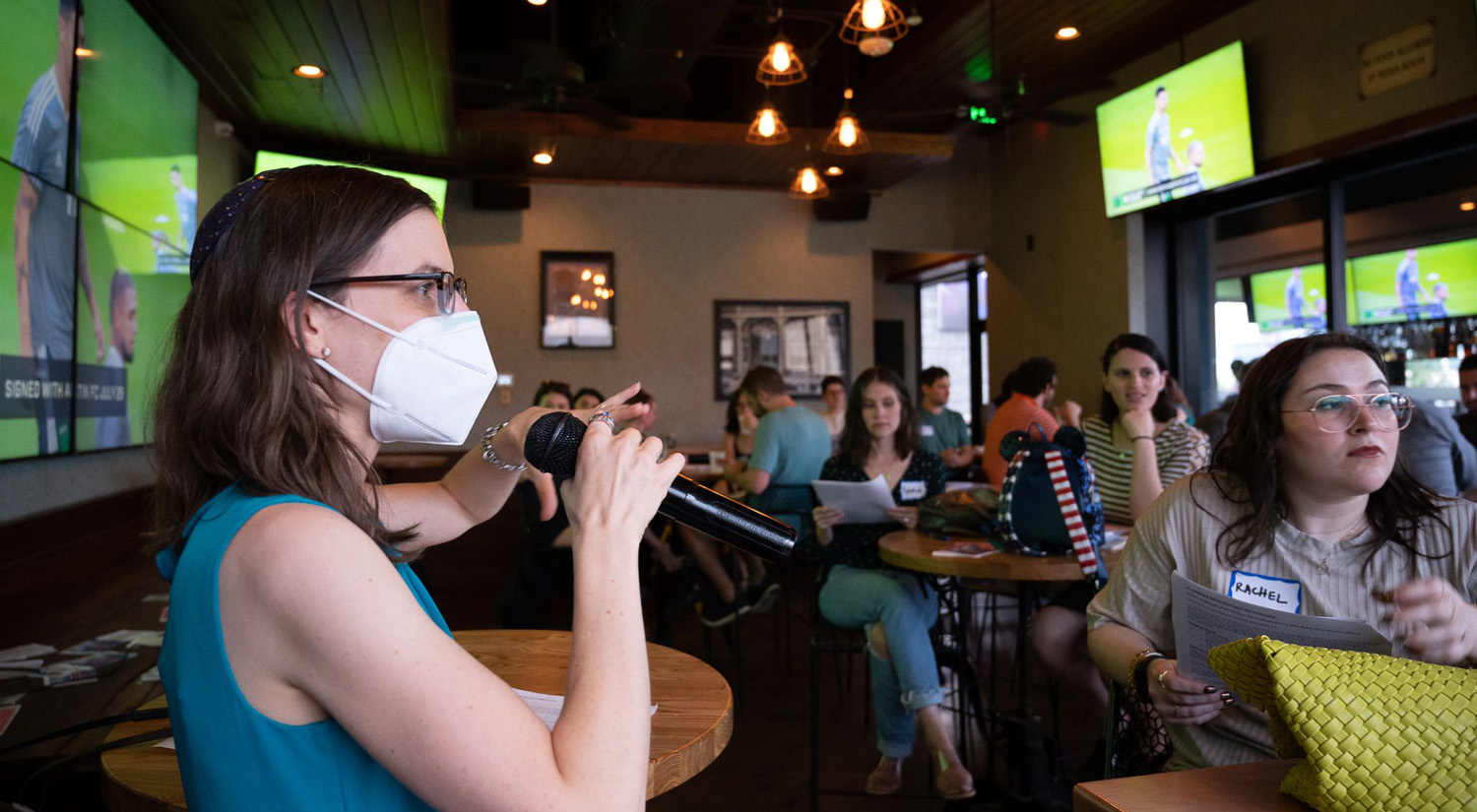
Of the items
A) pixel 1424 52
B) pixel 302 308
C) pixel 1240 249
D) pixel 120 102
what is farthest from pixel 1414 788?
pixel 1240 249

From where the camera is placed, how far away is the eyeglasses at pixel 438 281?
960 mm

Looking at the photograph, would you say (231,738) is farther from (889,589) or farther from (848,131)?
(848,131)

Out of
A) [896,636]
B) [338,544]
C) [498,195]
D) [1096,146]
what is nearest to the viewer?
[338,544]

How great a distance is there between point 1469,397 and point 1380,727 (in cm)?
465

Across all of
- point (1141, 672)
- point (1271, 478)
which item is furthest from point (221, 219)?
point (1271, 478)

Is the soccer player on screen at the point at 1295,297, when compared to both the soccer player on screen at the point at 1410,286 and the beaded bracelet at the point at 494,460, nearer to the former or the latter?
the soccer player on screen at the point at 1410,286

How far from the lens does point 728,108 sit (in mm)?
8445

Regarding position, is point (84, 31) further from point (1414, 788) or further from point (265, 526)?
point (1414, 788)

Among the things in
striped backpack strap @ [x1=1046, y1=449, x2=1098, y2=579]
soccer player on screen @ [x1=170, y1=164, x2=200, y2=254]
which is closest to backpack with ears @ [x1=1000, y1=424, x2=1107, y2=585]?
striped backpack strap @ [x1=1046, y1=449, x2=1098, y2=579]

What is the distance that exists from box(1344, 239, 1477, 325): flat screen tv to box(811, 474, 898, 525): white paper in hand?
3883 millimetres

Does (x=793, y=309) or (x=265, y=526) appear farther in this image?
(x=793, y=309)

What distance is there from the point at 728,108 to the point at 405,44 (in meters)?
4.30

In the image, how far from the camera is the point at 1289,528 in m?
1.68

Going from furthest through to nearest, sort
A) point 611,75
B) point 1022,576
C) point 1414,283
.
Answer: point 611,75, point 1414,283, point 1022,576
